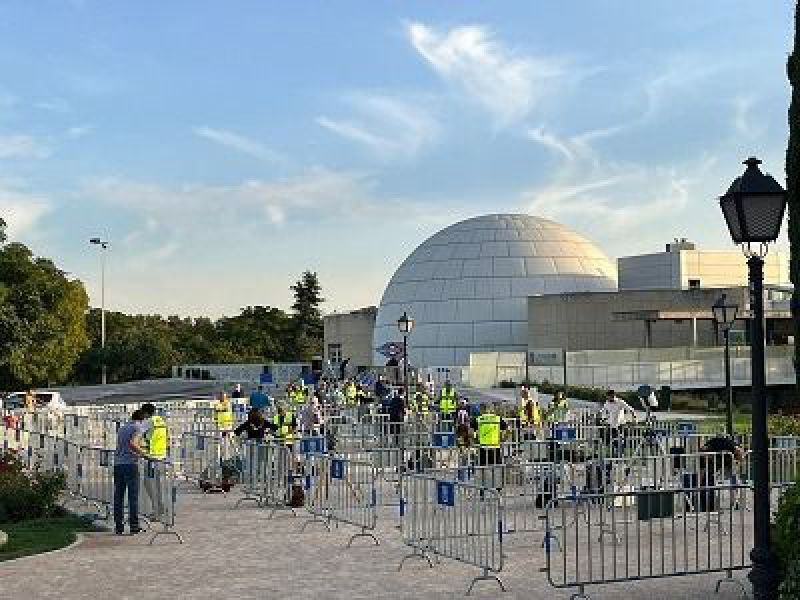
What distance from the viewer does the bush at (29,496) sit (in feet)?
56.6

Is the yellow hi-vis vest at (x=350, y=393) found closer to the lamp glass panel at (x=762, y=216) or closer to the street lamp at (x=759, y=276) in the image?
the street lamp at (x=759, y=276)

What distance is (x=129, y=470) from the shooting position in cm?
1570

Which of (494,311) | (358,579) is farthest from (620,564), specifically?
(494,311)

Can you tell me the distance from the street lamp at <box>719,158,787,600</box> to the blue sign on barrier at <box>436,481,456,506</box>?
348 centimetres

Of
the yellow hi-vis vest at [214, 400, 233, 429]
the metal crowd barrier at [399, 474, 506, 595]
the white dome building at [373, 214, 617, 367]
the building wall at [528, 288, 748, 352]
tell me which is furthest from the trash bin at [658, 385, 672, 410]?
the metal crowd barrier at [399, 474, 506, 595]

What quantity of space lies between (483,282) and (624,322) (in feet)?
43.3

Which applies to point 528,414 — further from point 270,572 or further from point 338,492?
point 270,572

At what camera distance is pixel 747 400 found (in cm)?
4847

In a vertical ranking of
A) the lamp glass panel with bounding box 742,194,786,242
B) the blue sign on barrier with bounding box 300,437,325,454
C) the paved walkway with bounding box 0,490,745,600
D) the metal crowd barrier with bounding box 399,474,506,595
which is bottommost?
the paved walkway with bounding box 0,490,745,600

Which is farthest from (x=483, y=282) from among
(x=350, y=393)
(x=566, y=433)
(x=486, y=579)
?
(x=486, y=579)

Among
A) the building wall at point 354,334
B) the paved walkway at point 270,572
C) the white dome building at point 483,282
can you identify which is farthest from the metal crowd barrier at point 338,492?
the building wall at point 354,334

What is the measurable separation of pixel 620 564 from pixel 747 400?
3796cm

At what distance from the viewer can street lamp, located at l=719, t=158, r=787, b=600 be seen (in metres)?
9.54

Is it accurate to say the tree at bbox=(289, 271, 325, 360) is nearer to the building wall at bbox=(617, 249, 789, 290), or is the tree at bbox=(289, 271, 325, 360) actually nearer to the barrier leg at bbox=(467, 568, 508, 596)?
the building wall at bbox=(617, 249, 789, 290)
